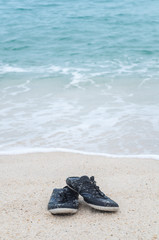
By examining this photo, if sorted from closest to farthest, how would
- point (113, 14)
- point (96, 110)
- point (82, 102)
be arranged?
point (96, 110) → point (82, 102) → point (113, 14)

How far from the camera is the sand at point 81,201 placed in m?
2.14

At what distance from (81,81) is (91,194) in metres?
5.89

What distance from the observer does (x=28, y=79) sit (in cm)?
848

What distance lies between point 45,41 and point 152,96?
749 centimetres

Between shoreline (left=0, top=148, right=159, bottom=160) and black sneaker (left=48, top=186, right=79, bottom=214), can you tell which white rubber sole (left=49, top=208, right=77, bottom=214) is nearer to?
black sneaker (left=48, top=186, right=79, bottom=214)

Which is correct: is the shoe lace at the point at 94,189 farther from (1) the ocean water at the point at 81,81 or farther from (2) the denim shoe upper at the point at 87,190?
(1) the ocean water at the point at 81,81

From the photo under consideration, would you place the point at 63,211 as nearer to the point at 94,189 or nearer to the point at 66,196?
the point at 66,196

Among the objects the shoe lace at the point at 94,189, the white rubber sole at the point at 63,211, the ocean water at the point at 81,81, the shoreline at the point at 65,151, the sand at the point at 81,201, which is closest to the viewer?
the sand at the point at 81,201

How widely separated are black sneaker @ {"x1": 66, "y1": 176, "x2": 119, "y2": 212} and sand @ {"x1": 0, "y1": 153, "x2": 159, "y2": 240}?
7 centimetres

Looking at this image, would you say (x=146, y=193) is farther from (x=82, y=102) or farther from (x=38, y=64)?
(x=38, y=64)

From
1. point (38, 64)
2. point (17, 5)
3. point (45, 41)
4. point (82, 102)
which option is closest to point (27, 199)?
point (82, 102)

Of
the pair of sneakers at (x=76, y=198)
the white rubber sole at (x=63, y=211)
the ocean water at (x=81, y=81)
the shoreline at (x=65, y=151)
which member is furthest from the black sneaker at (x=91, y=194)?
the ocean water at (x=81, y=81)

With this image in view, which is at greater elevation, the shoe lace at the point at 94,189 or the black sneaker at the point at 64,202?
the shoe lace at the point at 94,189

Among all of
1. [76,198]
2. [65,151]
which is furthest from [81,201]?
[65,151]
